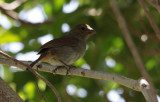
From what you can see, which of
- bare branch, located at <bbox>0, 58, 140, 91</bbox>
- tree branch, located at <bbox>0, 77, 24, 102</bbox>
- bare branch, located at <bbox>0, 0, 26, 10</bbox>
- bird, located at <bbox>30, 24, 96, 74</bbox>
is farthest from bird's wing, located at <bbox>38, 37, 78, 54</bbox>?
tree branch, located at <bbox>0, 77, 24, 102</bbox>

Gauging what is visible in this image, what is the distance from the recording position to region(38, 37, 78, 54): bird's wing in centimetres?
508

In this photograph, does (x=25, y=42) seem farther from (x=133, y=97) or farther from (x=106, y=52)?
(x=133, y=97)

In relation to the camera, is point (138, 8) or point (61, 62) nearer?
point (61, 62)

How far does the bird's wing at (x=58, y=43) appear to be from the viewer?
5.08 m

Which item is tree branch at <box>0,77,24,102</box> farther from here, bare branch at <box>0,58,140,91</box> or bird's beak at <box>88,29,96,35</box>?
bird's beak at <box>88,29,96,35</box>

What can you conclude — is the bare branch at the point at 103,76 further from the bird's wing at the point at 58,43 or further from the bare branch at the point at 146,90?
the bird's wing at the point at 58,43

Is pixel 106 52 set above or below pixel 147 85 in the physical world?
above

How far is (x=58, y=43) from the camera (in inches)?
210

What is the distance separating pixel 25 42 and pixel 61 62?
1.24 meters

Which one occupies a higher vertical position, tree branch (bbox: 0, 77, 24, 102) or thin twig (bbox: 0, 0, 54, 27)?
thin twig (bbox: 0, 0, 54, 27)

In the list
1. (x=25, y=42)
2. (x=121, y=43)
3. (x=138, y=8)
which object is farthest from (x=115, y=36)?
(x=25, y=42)

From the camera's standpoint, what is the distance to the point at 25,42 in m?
6.14

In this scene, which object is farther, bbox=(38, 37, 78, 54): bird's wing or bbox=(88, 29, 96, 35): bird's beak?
bbox=(88, 29, 96, 35): bird's beak

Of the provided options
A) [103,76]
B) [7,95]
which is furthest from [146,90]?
[7,95]
